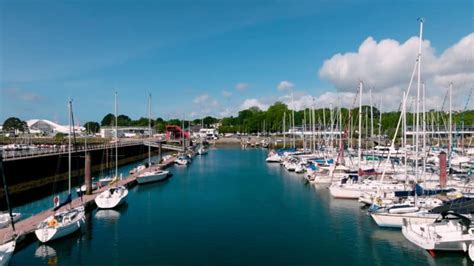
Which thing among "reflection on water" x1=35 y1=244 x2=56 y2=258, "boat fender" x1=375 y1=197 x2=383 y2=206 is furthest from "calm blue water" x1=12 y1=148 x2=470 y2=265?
"boat fender" x1=375 y1=197 x2=383 y2=206

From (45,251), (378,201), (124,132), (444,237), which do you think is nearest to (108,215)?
(45,251)

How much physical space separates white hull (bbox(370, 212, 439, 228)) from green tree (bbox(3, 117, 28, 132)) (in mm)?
184030

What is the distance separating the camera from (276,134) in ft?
582

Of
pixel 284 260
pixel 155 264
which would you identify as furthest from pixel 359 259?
pixel 155 264

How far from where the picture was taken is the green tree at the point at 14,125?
182750 millimetres

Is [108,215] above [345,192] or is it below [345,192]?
below

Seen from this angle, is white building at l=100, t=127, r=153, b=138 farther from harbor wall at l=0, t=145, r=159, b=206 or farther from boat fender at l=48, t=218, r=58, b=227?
boat fender at l=48, t=218, r=58, b=227

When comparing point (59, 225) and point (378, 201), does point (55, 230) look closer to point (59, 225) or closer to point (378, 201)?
point (59, 225)

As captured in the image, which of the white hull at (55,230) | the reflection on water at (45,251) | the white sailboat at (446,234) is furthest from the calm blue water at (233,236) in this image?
the white sailboat at (446,234)

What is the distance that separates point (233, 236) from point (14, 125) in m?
187

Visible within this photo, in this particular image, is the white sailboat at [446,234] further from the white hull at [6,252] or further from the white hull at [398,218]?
the white hull at [6,252]

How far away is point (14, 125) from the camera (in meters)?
186

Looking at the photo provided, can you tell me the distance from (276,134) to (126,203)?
5506 inches

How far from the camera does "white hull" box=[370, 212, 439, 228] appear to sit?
90.0 feet
